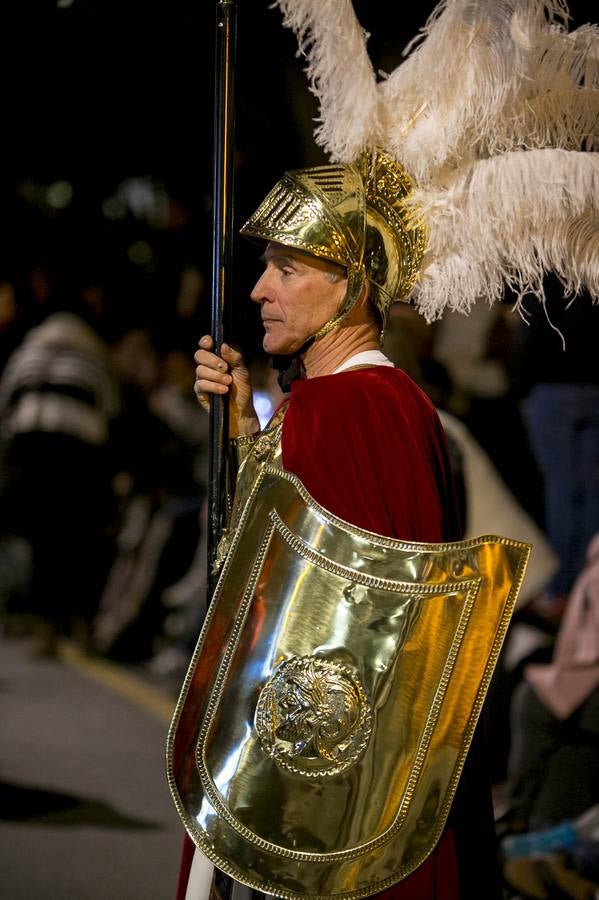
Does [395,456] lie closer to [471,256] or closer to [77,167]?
[471,256]

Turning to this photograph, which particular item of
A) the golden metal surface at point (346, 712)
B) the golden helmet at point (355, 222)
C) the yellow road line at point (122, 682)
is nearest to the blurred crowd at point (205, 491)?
the yellow road line at point (122, 682)

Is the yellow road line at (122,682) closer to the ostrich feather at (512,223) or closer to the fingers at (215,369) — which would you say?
the fingers at (215,369)

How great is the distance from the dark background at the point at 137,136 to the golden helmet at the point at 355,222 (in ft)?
4.66

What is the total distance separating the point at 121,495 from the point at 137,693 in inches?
45.3

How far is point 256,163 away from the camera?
4207mm

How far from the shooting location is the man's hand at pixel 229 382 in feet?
6.86

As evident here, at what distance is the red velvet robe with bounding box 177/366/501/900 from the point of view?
1.86m

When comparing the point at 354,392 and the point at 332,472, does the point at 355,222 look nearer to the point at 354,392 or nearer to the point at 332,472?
the point at 354,392

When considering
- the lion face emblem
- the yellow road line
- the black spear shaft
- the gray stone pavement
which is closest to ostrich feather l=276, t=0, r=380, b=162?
the black spear shaft

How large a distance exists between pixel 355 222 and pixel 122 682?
158 inches

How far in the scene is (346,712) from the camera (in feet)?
5.81

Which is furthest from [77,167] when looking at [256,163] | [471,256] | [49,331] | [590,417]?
[471,256]

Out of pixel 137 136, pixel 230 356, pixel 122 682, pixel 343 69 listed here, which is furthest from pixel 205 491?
pixel 343 69

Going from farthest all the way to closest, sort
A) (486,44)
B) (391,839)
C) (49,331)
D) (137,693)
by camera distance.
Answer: (49,331) → (137,693) → (486,44) → (391,839)
